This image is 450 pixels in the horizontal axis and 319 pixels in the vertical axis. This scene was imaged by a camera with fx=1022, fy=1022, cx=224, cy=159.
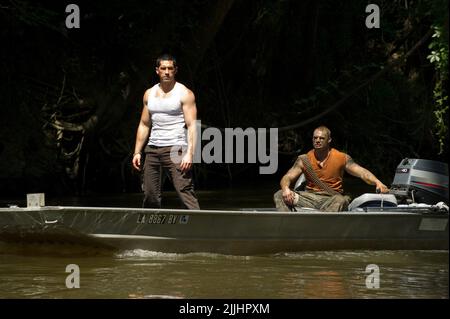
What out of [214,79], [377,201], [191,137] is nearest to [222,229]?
[191,137]

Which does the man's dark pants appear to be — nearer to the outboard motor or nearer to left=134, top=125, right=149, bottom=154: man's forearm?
left=134, top=125, right=149, bottom=154: man's forearm

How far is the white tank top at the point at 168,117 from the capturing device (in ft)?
29.8

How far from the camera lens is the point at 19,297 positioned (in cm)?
762

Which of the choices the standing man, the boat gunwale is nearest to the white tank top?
the standing man

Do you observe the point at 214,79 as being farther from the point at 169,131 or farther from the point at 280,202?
the point at 169,131

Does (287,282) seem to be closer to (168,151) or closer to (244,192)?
(168,151)

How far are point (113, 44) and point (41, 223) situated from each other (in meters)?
7.93

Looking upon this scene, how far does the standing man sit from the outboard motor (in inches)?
87.6

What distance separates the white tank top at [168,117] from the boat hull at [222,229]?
67 cm

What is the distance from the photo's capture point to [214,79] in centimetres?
1847

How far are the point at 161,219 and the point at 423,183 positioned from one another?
8.74 feet

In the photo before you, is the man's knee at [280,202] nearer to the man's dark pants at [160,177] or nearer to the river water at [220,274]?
the river water at [220,274]

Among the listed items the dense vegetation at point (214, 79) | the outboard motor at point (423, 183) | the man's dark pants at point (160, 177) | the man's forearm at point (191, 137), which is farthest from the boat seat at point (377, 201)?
the dense vegetation at point (214, 79)
